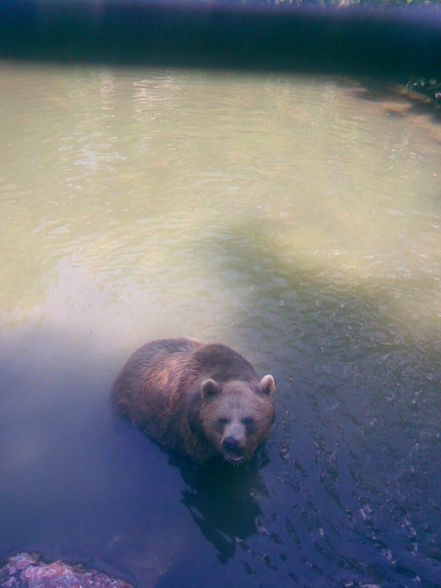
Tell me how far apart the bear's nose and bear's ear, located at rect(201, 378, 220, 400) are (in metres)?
0.44

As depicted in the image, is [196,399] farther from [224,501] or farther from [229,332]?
[229,332]

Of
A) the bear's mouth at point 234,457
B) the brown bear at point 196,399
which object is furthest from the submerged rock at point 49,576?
the brown bear at point 196,399

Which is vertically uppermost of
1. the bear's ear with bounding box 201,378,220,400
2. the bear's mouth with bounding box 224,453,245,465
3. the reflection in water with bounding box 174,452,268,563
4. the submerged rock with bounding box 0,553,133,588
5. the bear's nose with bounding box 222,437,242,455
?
the bear's ear with bounding box 201,378,220,400

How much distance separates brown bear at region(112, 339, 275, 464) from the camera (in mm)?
4191

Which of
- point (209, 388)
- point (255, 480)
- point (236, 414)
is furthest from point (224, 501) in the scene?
point (209, 388)

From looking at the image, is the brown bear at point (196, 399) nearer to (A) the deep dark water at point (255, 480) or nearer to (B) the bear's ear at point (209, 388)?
(B) the bear's ear at point (209, 388)

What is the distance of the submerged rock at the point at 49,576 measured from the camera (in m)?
3.53

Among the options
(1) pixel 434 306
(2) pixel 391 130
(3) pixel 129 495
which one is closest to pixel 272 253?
(1) pixel 434 306

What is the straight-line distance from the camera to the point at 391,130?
14.5 metres

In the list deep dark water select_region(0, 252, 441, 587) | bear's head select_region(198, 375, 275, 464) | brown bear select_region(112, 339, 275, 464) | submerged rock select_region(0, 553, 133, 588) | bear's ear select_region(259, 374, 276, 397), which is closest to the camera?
submerged rock select_region(0, 553, 133, 588)

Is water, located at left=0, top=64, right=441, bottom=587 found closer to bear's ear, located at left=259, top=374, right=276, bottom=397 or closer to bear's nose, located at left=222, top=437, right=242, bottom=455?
bear's nose, located at left=222, top=437, right=242, bottom=455

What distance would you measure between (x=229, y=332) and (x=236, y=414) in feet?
7.67

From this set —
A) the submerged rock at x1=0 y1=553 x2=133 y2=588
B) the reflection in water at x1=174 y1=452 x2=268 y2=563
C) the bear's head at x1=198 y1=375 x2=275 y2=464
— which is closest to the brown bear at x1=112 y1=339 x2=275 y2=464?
the bear's head at x1=198 y1=375 x2=275 y2=464

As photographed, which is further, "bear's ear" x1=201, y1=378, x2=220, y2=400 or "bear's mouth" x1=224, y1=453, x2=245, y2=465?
"bear's ear" x1=201, y1=378, x2=220, y2=400
